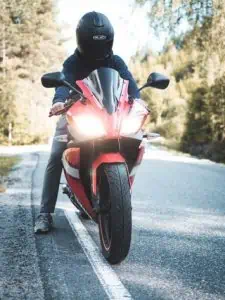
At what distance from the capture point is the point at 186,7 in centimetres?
1362

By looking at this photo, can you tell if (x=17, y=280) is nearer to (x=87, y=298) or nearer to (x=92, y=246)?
(x=87, y=298)

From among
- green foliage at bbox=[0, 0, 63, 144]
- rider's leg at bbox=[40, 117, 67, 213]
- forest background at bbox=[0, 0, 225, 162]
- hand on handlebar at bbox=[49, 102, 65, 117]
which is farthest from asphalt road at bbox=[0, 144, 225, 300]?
green foliage at bbox=[0, 0, 63, 144]

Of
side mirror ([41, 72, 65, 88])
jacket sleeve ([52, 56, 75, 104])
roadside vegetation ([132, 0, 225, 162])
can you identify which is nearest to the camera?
side mirror ([41, 72, 65, 88])

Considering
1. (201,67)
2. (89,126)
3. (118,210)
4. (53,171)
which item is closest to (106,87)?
(89,126)

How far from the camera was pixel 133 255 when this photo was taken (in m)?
3.79

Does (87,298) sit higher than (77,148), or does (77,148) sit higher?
(77,148)

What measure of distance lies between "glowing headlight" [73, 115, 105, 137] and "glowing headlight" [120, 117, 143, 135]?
171 millimetres

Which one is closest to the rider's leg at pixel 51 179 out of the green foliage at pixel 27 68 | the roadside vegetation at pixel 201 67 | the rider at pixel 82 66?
the rider at pixel 82 66

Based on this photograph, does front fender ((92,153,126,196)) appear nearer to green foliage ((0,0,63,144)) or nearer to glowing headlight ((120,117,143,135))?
glowing headlight ((120,117,143,135))

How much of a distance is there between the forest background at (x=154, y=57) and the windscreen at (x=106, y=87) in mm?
7590

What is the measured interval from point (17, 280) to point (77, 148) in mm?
1193

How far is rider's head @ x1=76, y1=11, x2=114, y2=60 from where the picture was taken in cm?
404

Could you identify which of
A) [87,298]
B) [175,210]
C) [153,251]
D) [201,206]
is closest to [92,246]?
[153,251]

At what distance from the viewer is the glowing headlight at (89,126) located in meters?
3.49
